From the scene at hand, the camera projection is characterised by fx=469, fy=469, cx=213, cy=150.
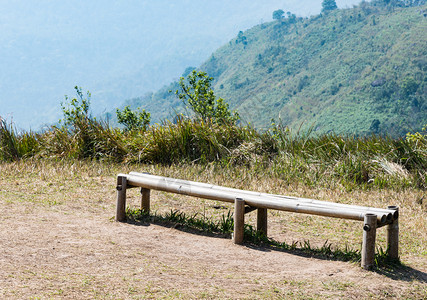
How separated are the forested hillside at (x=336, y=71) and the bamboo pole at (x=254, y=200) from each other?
232ft

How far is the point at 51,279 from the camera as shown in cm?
329

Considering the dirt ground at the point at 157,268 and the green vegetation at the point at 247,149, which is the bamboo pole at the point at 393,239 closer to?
the dirt ground at the point at 157,268

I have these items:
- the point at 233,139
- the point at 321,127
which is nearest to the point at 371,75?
the point at 321,127

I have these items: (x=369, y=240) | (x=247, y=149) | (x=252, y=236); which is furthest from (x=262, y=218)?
(x=247, y=149)

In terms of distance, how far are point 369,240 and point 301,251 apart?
78cm

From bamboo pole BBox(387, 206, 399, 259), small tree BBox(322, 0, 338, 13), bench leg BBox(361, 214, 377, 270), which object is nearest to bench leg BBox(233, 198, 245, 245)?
bench leg BBox(361, 214, 377, 270)

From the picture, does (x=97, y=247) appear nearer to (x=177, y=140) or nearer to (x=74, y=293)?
(x=74, y=293)

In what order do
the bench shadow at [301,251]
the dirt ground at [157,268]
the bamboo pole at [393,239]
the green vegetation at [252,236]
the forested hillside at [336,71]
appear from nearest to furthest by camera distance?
the dirt ground at [157,268] → the bench shadow at [301,251] → the bamboo pole at [393,239] → the green vegetation at [252,236] → the forested hillside at [336,71]

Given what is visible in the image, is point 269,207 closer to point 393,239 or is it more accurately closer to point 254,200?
point 254,200

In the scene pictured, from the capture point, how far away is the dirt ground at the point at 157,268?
126 inches

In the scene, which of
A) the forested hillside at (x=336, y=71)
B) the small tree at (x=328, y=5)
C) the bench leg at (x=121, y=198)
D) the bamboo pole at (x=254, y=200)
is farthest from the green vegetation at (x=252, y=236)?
the small tree at (x=328, y=5)

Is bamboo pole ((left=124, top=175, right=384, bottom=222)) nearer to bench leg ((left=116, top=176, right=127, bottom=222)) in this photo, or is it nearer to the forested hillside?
bench leg ((left=116, top=176, right=127, bottom=222))

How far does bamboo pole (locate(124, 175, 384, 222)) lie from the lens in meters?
3.88

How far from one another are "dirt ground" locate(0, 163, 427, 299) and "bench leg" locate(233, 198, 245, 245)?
9cm
